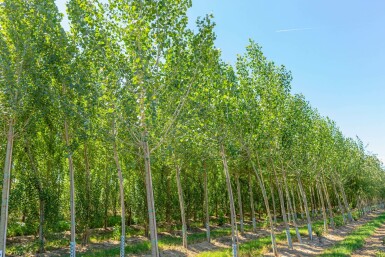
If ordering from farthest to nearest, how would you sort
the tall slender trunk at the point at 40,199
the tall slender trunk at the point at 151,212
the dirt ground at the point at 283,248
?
the tall slender trunk at the point at 40,199 < the dirt ground at the point at 283,248 < the tall slender trunk at the point at 151,212

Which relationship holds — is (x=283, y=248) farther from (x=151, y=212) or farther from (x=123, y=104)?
(x=123, y=104)

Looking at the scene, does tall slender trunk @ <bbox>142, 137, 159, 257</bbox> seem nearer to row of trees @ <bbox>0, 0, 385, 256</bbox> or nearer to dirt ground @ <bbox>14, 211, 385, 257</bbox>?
row of trees @ <bbox>0, 0, 385, 256</bbox>

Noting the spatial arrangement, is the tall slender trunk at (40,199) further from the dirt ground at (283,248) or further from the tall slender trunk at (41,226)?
the dirt ground at (283,248)

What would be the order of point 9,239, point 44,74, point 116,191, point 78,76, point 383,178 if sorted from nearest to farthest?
point 78,76 → point 44,74 → point 9,239 → point 116,191 → point 383,178

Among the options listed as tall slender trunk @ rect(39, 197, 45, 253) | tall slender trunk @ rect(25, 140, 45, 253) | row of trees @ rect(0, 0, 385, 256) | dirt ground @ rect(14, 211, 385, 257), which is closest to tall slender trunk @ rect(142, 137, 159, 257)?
row of trees @ rect(0, 0, 385, 256)

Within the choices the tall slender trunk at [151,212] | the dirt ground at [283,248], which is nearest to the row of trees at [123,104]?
the tall slender trunk at [151,212]

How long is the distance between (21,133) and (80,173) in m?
9.70

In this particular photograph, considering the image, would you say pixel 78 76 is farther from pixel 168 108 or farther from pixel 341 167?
pixel 341 167

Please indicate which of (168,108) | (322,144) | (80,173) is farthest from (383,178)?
(168,108)

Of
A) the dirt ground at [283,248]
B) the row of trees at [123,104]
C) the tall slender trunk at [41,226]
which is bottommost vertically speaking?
the dirt ground at [283,248]

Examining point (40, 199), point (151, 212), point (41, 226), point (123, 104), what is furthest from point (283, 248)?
point (40, 199)

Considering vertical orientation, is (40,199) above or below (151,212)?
above

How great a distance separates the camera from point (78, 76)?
37.3ft

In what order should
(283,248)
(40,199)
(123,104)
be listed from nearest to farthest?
(123,104)
(283,248)
(40,199)
